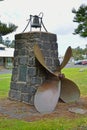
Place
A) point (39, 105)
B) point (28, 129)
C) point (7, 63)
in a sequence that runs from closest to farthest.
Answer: point (28, 129), point (39, 105), point (7, 63)

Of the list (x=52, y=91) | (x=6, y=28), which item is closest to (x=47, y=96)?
(x=52, y=91)

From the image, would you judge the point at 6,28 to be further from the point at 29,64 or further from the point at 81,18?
the point at 81,18

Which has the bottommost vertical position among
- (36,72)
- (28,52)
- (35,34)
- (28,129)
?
(28,129)

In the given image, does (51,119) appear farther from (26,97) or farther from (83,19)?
(83,19)

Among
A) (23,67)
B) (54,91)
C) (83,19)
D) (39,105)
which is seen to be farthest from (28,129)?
(83,19)

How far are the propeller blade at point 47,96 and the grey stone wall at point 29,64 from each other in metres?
0.25

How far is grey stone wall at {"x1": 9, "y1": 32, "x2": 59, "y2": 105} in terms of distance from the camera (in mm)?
8766

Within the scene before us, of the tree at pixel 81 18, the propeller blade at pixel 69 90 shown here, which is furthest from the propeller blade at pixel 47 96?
the tree at pixel 81 18

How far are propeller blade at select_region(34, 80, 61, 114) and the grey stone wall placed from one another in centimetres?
25

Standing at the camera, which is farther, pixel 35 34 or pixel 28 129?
pixel 35 34

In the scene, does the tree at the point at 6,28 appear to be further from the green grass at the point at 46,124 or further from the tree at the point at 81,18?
the tree at the point at 81,18

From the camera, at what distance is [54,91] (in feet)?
28.3

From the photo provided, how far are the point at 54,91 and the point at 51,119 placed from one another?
1.55 m

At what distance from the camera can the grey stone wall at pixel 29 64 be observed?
345 inches
